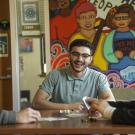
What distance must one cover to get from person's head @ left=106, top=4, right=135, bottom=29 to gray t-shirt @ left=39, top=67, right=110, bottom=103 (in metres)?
1.61

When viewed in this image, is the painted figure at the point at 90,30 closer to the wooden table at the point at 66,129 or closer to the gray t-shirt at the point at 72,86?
the gray t-shirt at the point at 72,86

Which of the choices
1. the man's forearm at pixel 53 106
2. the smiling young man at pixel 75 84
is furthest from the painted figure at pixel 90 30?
the man's forearm at pixel 53 106

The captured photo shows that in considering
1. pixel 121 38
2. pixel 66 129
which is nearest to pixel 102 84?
pixel 66 129

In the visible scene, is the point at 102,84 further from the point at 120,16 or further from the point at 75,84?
the point at 120,16

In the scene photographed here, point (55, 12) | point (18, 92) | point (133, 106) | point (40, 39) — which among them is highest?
point (55, 12)

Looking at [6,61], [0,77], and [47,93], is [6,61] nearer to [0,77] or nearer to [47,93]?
[0,77]

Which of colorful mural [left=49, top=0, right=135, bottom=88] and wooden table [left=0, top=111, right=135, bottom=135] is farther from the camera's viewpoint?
colorful mural [left=49, top=0, right=135, bottom=88]

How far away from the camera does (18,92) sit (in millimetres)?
4570

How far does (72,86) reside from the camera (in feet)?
9.21

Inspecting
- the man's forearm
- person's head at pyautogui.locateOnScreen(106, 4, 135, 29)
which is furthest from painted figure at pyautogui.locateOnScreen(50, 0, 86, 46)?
the man's forearm

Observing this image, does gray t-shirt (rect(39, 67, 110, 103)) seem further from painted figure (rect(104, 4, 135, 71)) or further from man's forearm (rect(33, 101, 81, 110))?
painted figure (rect(104, 4, 135, 71))

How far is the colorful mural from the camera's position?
4.32 m

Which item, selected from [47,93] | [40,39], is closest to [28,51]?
[40,39]

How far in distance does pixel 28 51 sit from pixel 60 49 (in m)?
0.45
